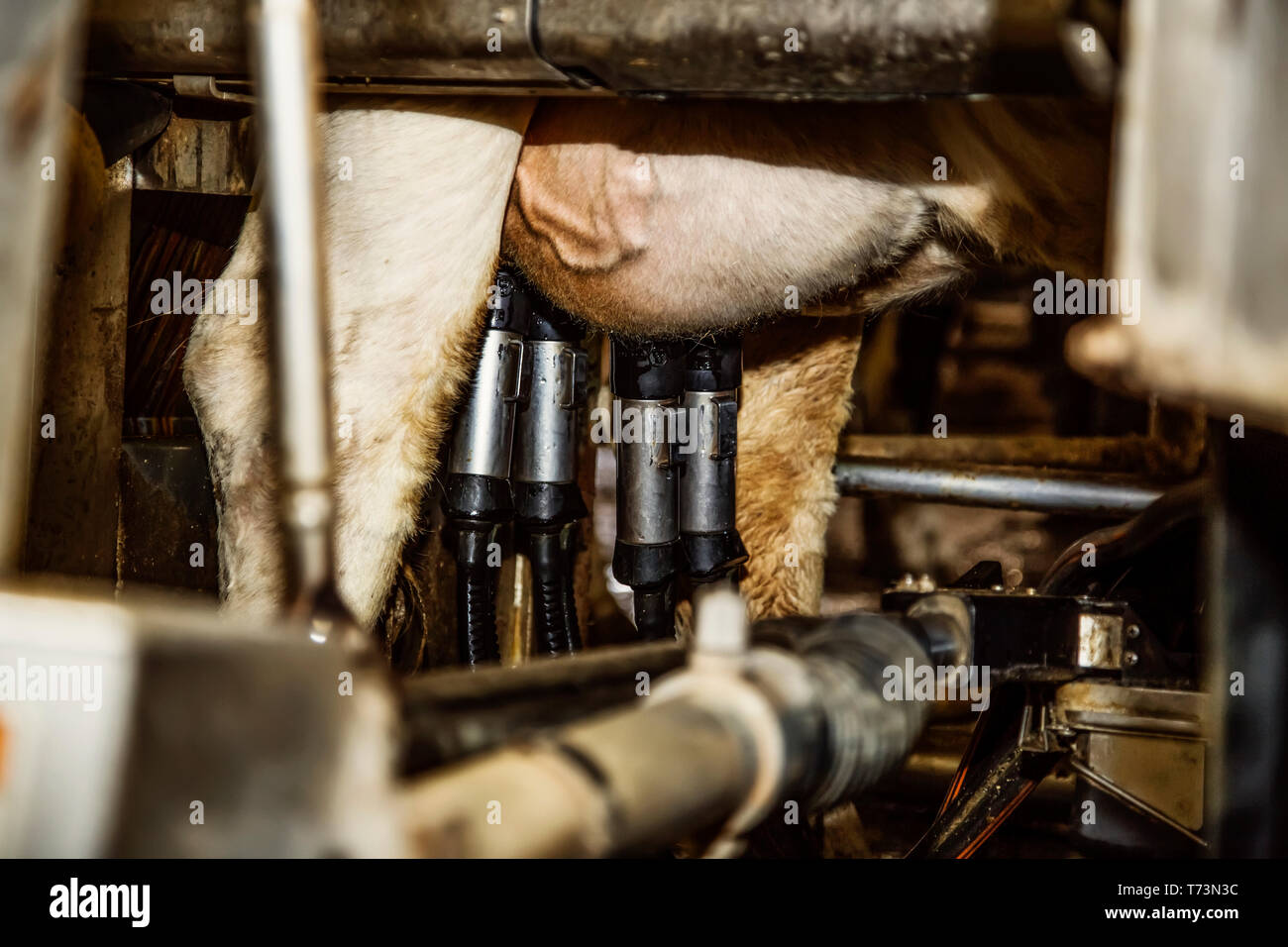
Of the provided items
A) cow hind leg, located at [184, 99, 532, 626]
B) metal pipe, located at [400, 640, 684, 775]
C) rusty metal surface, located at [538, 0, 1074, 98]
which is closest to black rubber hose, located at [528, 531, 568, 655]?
cow hind leg, located at [184, 99, 532, 626]

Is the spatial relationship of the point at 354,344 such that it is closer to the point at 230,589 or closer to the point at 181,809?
the point at 230,589

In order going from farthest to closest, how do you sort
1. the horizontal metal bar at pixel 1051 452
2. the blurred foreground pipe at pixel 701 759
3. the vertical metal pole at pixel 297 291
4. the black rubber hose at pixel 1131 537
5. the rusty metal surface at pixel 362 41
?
the horizontal metal bar at pixel 1051 452 → the black rubber hose at pixel 1131 537 → the rusty metal surface at pixel 362 41 → the vertical metal pole at pixel 297 291 → the blurred foreground pipe at pixel 701 759

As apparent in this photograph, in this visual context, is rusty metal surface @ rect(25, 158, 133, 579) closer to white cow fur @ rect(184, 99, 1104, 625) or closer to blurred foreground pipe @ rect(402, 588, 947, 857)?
white cow fur @ rect(184, 99, 1104, 625)

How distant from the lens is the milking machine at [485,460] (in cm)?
160

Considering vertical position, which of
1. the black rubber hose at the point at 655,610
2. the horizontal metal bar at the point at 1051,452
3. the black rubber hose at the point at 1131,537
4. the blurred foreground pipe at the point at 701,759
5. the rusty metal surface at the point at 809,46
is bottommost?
the black rubber hose at the point at 655,610

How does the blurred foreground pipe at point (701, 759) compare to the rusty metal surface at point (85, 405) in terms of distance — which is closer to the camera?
the blurred foreground pipe at point (701, 759)

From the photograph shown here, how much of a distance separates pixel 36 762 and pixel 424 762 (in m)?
0.14

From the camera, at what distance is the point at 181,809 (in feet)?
1.27

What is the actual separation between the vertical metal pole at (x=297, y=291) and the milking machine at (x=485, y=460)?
1.07m

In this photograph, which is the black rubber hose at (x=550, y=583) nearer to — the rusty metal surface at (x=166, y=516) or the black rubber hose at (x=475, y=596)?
the black rubber hose at (x=475, y=596)

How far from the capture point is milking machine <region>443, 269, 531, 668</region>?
62.9 inches

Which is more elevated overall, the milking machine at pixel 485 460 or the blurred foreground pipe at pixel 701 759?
the milking machine at pixel 485 460

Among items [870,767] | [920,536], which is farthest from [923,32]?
[920,536]

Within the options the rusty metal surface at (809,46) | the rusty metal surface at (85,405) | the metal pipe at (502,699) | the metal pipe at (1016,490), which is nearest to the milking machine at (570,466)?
the metal pipe at (1016,490)
